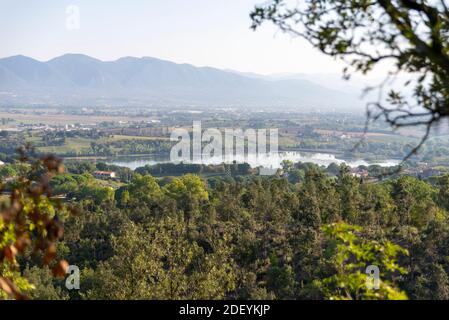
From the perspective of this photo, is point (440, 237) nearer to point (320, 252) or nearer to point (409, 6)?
point (320, 252)

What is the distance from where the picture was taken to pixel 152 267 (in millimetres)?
9688

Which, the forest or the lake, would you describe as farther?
the lake

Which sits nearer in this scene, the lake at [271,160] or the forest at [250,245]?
the forest at [250,245]

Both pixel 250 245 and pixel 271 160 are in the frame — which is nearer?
pixel 250 245

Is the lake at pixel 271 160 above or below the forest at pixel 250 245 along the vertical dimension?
below

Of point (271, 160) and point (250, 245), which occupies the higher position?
point (250, 245)

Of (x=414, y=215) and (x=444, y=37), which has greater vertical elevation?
(x=444, y=37)

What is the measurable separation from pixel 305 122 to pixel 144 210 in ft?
342

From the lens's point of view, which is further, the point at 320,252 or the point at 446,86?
the point at 320,252

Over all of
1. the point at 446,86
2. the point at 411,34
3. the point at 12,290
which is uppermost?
the point at 411,34

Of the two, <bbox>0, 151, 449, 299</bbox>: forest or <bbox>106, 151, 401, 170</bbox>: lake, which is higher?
<bbox>0, 151, 449, 299</bbox>: forest

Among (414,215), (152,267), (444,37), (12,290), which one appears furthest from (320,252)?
(12,290)
